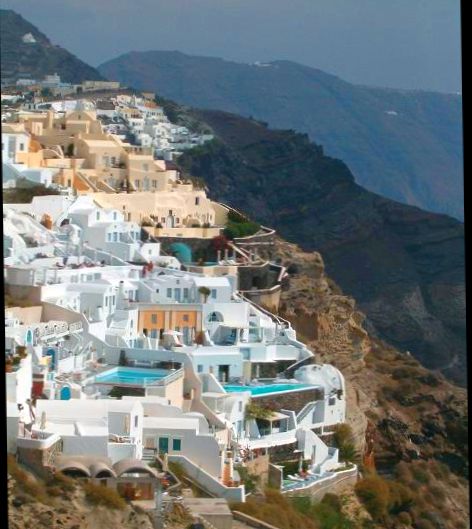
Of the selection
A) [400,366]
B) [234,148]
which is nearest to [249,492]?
[400,366]

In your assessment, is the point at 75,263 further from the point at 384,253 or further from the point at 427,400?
the point at 384,253

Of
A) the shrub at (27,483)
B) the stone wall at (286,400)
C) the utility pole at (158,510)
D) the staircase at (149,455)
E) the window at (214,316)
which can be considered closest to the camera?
the shrub at (27,483)

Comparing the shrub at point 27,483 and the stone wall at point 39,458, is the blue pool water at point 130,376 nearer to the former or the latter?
the stone wall at point 39,458

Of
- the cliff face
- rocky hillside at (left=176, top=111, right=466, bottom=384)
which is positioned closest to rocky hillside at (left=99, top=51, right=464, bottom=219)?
the cliff face

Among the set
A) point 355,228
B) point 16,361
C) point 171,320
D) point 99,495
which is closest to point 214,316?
point 171,320

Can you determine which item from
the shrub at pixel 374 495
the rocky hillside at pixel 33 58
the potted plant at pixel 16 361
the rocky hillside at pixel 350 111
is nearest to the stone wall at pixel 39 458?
the potted plant at pixel 16 361

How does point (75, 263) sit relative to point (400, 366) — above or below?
above
